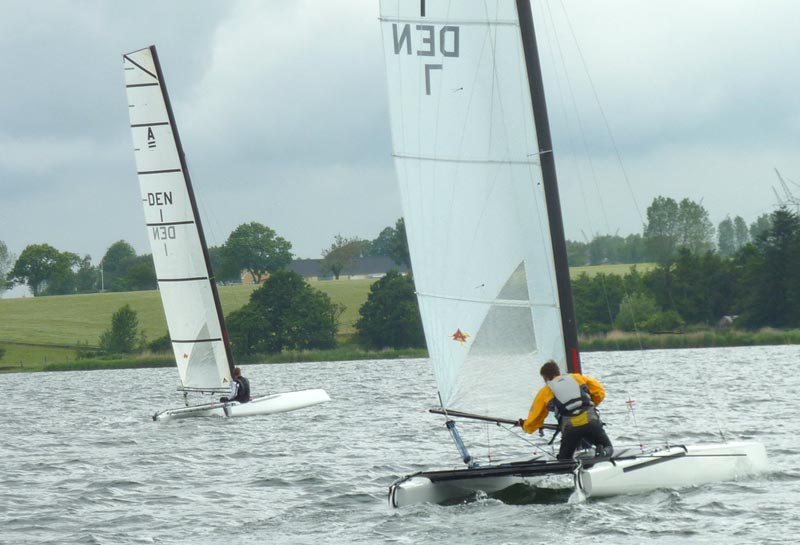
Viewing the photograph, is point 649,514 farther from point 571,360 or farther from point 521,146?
point 521,146

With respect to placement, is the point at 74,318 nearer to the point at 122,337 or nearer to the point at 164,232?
the point at 122,337

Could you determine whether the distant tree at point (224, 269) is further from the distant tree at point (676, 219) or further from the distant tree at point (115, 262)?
the distant tree at point (676, 219)

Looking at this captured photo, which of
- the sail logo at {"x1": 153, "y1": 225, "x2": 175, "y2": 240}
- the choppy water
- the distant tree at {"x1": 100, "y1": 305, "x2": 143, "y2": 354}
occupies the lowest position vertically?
the choppy water

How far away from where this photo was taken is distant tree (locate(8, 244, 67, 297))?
14788 cm

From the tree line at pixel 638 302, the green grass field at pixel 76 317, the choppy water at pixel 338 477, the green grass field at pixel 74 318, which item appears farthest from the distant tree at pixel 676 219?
the choppy water at pixel 338 477

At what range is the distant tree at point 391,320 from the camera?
80.0 metres

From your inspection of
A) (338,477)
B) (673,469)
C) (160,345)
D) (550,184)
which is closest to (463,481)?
(673,469)

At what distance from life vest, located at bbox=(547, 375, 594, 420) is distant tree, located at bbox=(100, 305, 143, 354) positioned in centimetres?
7773

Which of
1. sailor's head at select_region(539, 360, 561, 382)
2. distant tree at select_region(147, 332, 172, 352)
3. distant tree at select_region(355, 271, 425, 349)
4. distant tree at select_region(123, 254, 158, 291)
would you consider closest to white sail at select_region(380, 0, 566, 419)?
sailor's head at select_region(539, 360, 561, 382)

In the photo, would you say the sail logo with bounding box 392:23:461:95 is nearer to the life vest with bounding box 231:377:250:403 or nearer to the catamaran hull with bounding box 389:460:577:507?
the catamaran hull with bounding box 389:460:577:507

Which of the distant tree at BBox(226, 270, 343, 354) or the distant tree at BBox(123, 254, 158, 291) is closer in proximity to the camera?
the distant tree at BBox(226, 270, 343, 354)

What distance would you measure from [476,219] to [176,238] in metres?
16.1

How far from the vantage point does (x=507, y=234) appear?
528 inches

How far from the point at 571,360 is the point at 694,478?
188 centimetres
